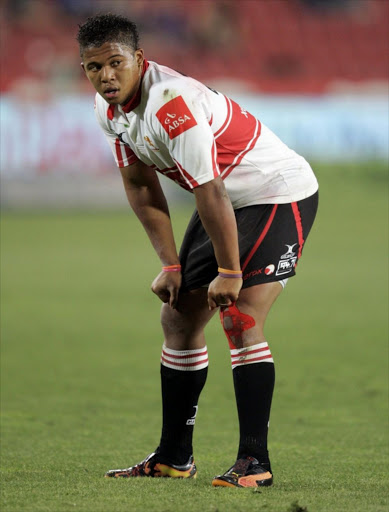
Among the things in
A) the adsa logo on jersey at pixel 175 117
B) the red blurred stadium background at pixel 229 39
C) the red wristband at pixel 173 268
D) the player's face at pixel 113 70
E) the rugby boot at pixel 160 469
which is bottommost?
the rugby boot at pixel 160 469

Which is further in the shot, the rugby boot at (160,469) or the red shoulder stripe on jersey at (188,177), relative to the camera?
the rugby boot at (160,469)

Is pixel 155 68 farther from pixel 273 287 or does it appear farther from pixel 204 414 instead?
pixel 204 414

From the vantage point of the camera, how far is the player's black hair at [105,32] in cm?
358

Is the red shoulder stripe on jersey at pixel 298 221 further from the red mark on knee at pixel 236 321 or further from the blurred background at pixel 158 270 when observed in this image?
the blurred background at pixel 158 270

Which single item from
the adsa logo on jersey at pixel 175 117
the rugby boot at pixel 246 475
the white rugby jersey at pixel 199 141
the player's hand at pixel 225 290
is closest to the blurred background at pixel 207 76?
the white rugby jersey at pixel 199 141

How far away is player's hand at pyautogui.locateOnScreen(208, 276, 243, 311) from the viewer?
3.62 meters

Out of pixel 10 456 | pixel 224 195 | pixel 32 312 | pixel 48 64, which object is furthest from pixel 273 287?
pixel 48 64

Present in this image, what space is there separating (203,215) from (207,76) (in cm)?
1930

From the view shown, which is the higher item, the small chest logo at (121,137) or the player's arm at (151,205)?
the small chest logo at (121,137)

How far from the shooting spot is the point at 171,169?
150 inches

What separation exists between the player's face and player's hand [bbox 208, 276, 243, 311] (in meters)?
0.83

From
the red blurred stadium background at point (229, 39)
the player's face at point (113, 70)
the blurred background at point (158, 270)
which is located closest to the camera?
the player's face at point (113, 70)

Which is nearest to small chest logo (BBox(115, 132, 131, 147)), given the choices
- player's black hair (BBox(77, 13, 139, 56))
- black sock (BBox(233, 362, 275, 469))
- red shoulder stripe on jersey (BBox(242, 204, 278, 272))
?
player's black hair (BBox(77, 13, 139, 56))

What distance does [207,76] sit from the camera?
22.4 metres
